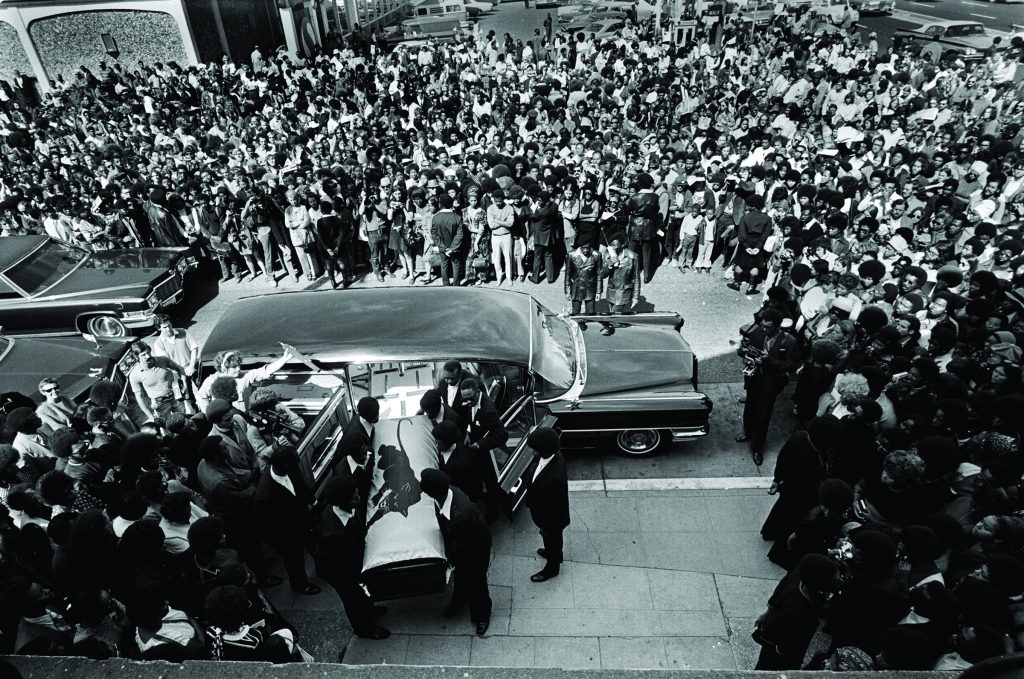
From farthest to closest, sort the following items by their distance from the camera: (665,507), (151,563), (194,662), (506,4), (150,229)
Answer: (506,4) → (150,229) → (665,507) → (151,563) → (194,662)

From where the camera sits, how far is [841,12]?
79.9 feet

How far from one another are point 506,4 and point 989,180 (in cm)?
4271

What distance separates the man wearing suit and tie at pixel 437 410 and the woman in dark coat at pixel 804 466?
2713 mm

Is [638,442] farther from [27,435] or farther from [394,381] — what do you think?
[27,435]

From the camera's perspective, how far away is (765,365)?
18.8 feet

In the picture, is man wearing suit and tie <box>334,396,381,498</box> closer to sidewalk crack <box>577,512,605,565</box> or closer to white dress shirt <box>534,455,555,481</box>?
white dress shirt <box>534,455,555,481</box>

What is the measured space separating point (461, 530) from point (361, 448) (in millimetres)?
1175

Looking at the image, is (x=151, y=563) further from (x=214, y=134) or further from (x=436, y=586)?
(x=214, y=134)

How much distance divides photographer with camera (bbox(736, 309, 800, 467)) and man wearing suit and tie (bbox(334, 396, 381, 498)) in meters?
3.75

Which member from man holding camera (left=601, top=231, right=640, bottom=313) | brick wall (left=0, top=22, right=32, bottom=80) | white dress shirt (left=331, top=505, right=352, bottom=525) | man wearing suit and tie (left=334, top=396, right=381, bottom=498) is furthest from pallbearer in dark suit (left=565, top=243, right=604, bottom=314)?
brick wall (left=0, top=22, right=32, bottom=80)

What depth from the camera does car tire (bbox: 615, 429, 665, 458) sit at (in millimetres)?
6074

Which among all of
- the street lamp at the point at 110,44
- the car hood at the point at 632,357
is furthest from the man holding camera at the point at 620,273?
the street lamp at the point at 110,44

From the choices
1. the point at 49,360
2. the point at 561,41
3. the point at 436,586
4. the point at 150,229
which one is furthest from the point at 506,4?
the point at 436,586

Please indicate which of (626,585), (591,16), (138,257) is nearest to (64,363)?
(138,257)
